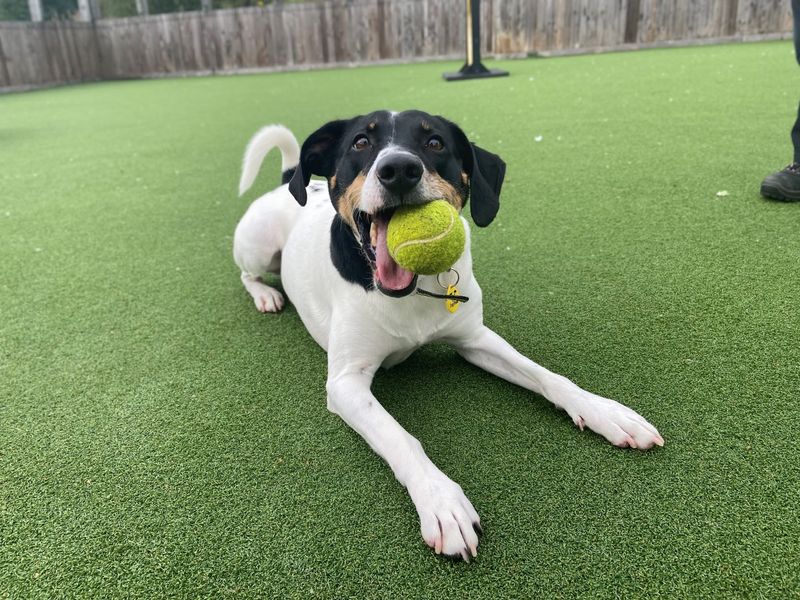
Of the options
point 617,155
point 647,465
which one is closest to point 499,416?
point 647,465

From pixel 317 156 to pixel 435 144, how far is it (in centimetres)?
56

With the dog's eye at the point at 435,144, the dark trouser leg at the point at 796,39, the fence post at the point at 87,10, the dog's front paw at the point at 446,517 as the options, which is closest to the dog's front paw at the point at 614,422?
the dog's front paw at the point at 446,517

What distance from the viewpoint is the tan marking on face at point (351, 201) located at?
201 cm

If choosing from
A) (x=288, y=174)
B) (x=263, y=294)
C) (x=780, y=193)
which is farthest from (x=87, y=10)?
(x=780, y=193)

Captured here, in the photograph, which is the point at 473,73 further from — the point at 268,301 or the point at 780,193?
the point at 268,301

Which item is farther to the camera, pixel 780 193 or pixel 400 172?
pixel 780 193

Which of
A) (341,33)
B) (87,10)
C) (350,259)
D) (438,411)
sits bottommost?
(438,411)

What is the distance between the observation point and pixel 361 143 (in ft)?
7.19

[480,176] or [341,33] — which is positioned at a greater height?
[341,33]

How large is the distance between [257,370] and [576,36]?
14.7 meters

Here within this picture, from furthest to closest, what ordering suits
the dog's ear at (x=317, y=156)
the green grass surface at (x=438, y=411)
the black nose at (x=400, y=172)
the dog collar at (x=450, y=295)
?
1. the dog's ear at (x=317, y=156)
2. the dog collar at (x=450, y=295)
3. the black nose at (x=400, y=172)
4. the green grass surface at (x=438, y=411)

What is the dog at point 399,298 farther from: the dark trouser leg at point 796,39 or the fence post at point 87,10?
the fence post at point 87,10

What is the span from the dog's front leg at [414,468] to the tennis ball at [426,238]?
0.48m

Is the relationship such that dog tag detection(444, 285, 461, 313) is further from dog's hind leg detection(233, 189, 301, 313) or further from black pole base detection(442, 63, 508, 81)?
black pole base detection(442, 63, 508, 81)
